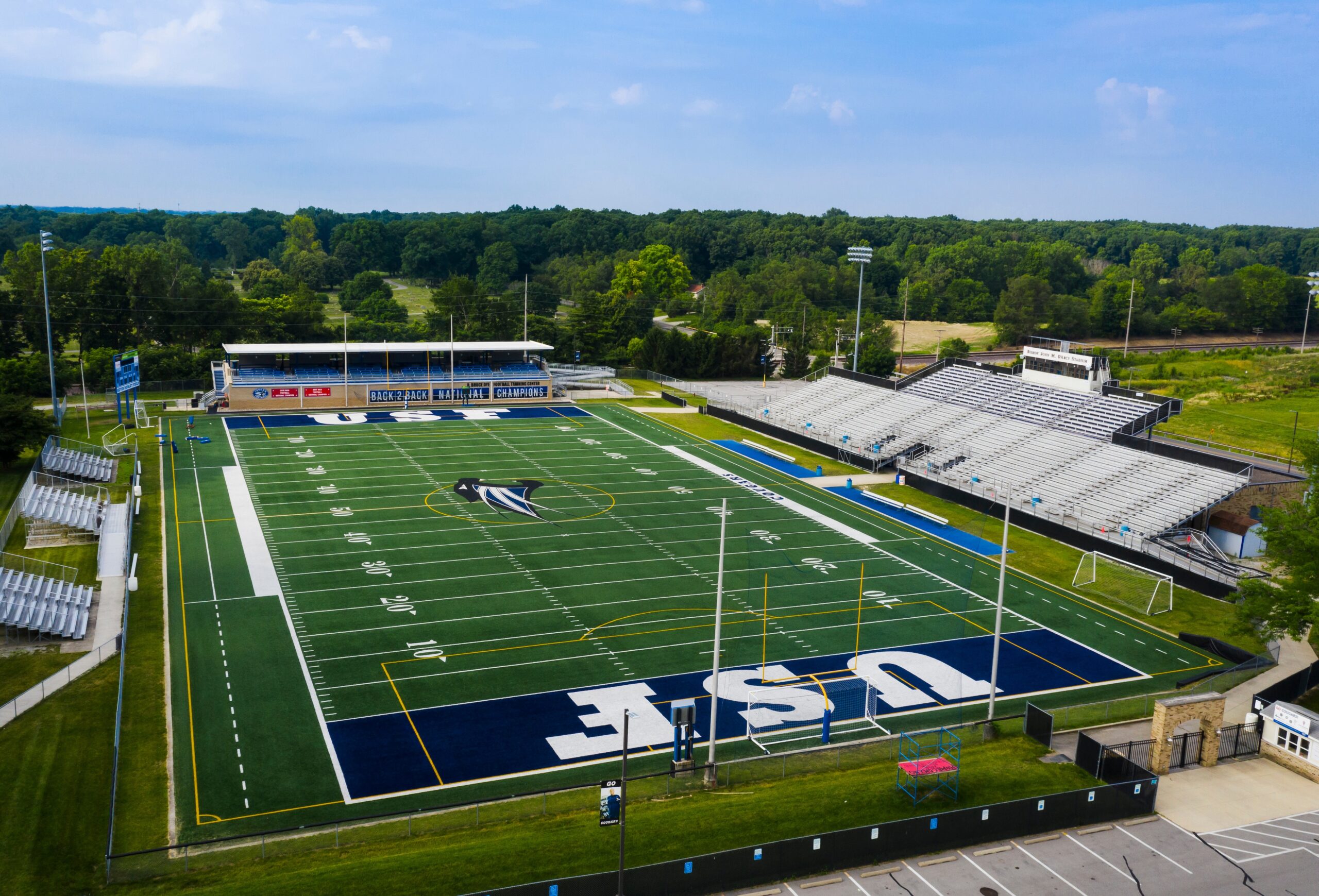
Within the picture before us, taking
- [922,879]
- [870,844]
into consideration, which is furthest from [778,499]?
[922,879]

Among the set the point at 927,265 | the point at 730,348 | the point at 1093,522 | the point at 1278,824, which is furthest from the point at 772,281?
the point at 1278,824

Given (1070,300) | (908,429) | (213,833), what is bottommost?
(213,833)

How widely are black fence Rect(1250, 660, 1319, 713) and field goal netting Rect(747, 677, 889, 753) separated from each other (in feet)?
29.3

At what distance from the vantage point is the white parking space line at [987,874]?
17.0 meters

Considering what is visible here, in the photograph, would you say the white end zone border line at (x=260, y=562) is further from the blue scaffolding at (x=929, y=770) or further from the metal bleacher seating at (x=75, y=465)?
the blue scaffolding at (x=929, y=770)

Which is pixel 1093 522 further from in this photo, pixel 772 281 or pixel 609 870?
pixel 772 281

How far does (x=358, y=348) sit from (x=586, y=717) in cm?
4713

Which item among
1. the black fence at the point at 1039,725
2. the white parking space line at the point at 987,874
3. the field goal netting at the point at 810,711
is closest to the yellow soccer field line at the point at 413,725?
the field goal netting at the point at 810,711

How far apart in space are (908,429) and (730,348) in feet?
106

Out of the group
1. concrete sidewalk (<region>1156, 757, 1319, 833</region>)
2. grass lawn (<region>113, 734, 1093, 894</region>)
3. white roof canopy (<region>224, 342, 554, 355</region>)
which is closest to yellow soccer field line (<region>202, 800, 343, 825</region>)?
grass lawn (<region>113, 734, 1093, 894</region>)

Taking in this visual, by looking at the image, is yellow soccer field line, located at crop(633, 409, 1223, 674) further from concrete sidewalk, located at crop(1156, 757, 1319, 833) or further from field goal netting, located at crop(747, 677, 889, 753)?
field goal netting, located at crop(747, 677, 889, 753)

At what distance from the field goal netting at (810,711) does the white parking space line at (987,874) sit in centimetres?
451

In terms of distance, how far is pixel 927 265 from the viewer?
444 feet

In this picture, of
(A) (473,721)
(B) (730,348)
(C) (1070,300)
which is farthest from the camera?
(C) (1070,300)
